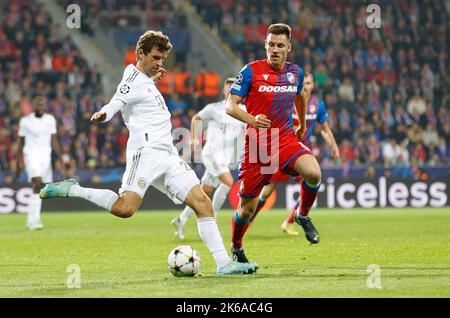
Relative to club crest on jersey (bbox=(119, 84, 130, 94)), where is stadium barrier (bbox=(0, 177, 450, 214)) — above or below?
below

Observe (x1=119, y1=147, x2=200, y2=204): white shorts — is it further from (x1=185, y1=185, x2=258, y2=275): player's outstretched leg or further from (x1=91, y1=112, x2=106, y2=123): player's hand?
(x1=91, y1=112, x2=106, y2=123): player's hand

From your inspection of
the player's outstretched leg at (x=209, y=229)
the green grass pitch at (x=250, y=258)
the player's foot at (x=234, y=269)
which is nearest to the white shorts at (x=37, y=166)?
the green grass pitch at (x=250, y=258)

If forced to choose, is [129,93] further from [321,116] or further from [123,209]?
[321,116]

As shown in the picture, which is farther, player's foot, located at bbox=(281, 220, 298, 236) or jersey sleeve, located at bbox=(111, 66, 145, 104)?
player's foot, located at bbox=(281, 220, 298, 236)

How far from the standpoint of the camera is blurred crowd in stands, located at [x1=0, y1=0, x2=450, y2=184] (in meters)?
25.1

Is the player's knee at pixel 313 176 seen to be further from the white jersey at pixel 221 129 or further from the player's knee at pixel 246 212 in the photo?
the white jersey at pixel 221 129

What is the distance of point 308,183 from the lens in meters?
10.8

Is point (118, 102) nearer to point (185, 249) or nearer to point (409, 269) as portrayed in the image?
point (185, 249)

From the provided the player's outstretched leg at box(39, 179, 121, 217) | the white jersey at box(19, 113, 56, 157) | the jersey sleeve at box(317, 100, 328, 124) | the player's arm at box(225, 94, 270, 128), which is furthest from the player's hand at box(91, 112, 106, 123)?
the white jersey at box(19, 113, 56, 157)

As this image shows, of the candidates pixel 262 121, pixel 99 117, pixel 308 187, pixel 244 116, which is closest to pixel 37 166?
pixel 308 187

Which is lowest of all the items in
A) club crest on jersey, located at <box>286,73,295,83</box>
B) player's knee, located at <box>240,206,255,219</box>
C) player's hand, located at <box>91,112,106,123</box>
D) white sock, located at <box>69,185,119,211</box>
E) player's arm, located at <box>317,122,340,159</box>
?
player's knee, located at <box>240,206,255,219</box>
